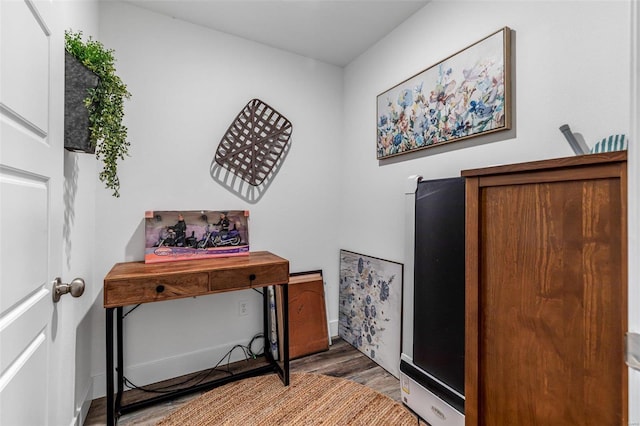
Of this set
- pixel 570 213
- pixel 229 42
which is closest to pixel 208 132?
pixel 229 42

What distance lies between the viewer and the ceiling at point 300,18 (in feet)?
6.61

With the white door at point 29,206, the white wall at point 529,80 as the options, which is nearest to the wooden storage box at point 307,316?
the white wall at point 529,80

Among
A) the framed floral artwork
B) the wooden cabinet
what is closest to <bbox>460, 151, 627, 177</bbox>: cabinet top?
the wooden cabinet

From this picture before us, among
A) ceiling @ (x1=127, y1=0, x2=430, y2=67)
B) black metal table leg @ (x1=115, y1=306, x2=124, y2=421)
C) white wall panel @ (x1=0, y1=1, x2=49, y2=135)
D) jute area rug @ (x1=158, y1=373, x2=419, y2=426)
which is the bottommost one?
jute area rug @ (x1=158, y1=373, x2=419, y2=426)

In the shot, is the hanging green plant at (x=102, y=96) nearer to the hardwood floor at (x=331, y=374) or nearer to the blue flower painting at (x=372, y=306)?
the hardwood floor at (x=331, y=374)

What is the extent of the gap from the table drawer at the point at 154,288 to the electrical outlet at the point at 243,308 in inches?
27.2

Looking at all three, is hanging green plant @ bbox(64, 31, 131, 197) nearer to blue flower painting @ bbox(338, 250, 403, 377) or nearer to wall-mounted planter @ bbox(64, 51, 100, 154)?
wall-mounted planter @ bbox(64, 51, 100, 154)

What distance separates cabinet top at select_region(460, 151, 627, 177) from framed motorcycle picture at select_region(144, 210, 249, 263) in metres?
1.77

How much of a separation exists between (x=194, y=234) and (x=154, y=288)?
1.89ft

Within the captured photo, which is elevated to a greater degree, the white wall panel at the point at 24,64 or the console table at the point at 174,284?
the white wall panel at the point at 24,64

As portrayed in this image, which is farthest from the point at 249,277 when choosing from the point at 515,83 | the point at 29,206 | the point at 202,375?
the point at 515,83

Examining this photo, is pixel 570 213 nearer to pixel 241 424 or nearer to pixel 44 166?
pixel 44 166

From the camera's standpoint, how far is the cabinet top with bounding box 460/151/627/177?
674mm

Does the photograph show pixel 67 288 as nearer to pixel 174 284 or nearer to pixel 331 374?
pixel 174 284
